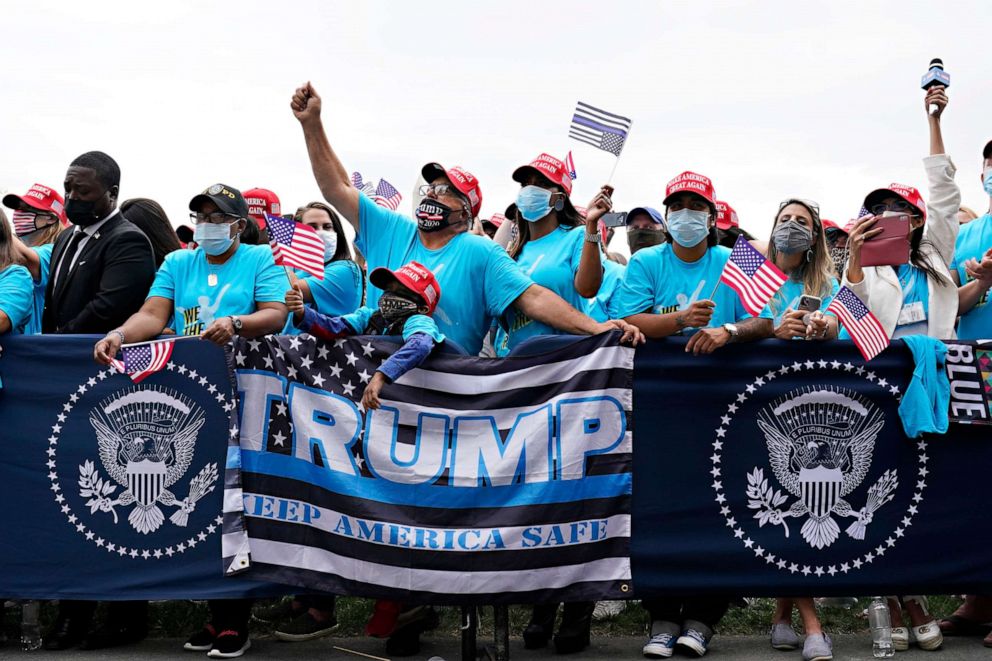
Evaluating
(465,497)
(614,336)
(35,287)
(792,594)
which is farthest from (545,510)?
(35,287)

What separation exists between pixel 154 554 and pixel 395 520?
1329mm

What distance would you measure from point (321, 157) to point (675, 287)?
6.85 ft

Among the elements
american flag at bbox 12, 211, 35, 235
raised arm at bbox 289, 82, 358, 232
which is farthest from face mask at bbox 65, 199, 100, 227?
american flag at bbox 12, 211, 35, 235

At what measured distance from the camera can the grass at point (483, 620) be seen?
6.60m

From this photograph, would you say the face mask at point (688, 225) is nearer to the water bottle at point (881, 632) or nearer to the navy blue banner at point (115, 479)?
the water bottle at point (881, 632)

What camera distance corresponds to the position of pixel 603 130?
267 inches

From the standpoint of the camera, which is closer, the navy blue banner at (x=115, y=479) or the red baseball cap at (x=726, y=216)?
the navy blue banner at (x=115, y=479)

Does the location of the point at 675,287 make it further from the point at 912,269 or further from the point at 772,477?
the point at 912,269

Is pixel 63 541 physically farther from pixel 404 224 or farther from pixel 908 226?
pixel 908 226

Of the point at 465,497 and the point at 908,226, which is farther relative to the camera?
the point at 908,226

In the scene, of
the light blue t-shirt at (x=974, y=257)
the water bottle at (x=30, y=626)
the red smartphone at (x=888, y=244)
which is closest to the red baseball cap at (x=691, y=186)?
the red smartphone at (x=888, y=244)

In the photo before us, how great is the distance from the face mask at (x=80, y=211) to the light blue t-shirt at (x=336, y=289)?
1343mm

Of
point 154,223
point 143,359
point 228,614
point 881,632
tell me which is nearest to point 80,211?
point 154,223

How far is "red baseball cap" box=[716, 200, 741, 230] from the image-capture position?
28.6 ft
